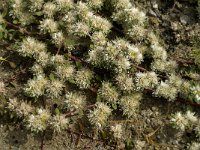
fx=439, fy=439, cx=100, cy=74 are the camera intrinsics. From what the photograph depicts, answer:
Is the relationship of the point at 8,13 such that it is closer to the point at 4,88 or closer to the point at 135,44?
the point at 4,88

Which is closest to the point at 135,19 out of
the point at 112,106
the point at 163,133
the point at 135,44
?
the point at 135,44

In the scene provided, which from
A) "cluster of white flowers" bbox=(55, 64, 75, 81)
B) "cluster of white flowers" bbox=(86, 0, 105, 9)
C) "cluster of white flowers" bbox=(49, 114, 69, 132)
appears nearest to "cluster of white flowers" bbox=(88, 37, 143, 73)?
"cluster of white flowers" bbox=(55, 64, 75, 81)

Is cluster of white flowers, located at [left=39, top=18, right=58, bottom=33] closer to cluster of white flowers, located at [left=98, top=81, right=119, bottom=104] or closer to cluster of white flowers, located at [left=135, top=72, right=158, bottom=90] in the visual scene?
cluster of white flowers, located at [left=98, top=81, right=119, bottom=104]

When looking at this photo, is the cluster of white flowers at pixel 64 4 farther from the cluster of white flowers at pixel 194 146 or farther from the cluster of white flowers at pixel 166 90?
the cluster of white flowers at pixel 194 146

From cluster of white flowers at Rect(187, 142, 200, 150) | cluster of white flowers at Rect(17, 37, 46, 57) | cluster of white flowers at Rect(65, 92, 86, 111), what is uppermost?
cluster of white flowers at Rect(17, 37, 46, 57)

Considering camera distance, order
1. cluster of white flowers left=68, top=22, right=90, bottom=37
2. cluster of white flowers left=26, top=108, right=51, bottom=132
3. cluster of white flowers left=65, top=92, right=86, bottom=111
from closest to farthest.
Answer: cluster of white flowers left=26, top=108, right=51, bottom=132, cluster of white flowers left=65, top=92, right=86, bottom=111, cluster of white flowers left=68, top=22, right=90, bottom=37

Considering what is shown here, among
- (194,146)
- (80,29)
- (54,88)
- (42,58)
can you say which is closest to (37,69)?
(42,58)

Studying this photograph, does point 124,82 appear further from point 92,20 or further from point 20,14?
point 20,14
